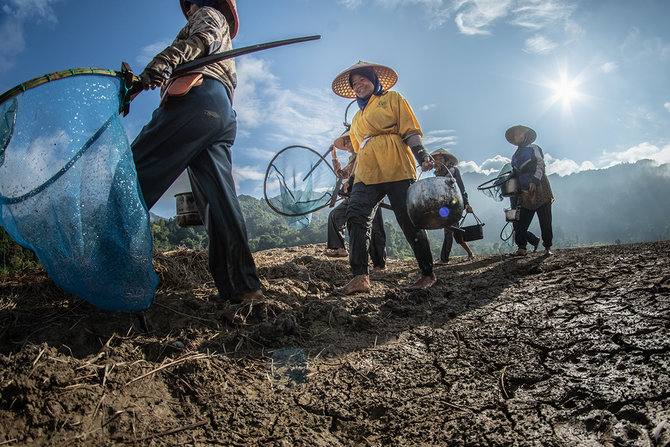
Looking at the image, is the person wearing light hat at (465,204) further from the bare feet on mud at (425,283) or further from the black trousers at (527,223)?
the bare feet on mud at (425,283)

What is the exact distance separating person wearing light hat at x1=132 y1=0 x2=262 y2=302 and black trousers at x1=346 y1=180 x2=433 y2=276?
3.47ft

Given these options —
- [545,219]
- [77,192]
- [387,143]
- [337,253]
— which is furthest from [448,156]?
[77,192]

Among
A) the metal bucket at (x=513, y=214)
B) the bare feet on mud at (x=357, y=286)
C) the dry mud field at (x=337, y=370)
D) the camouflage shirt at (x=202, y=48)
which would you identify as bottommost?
the dry mud field at (x=337, y=370)

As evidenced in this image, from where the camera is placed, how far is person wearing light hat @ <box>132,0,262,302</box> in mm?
1860

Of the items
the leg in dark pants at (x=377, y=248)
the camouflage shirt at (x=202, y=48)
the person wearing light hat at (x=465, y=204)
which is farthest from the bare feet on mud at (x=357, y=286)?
the person wearing light hat at (x=465, y=204)

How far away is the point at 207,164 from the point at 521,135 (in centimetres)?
520

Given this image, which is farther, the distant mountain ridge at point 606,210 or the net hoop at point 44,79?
the distant mountain ridge at point 606,210

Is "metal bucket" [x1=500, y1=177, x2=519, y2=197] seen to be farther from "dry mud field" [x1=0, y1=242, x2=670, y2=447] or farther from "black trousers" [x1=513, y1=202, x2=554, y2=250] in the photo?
"dry mud field" [x1=0, y1=242, x2=670, y2=447]

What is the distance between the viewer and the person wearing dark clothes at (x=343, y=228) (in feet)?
15.9

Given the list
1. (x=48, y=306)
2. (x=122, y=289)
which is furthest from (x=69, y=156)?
(x=48, y=306)

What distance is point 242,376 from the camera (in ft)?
4.82

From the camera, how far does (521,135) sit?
549 cm

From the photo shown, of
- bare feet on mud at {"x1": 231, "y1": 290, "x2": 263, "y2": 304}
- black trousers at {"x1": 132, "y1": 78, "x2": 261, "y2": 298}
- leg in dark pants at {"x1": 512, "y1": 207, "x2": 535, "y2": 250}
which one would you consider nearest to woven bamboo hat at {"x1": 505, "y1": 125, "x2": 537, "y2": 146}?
leg in dark pants at {"x1": 512, "y1": 207, "x2": 535, "y2": 250}

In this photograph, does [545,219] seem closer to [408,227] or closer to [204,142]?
[408,227]
